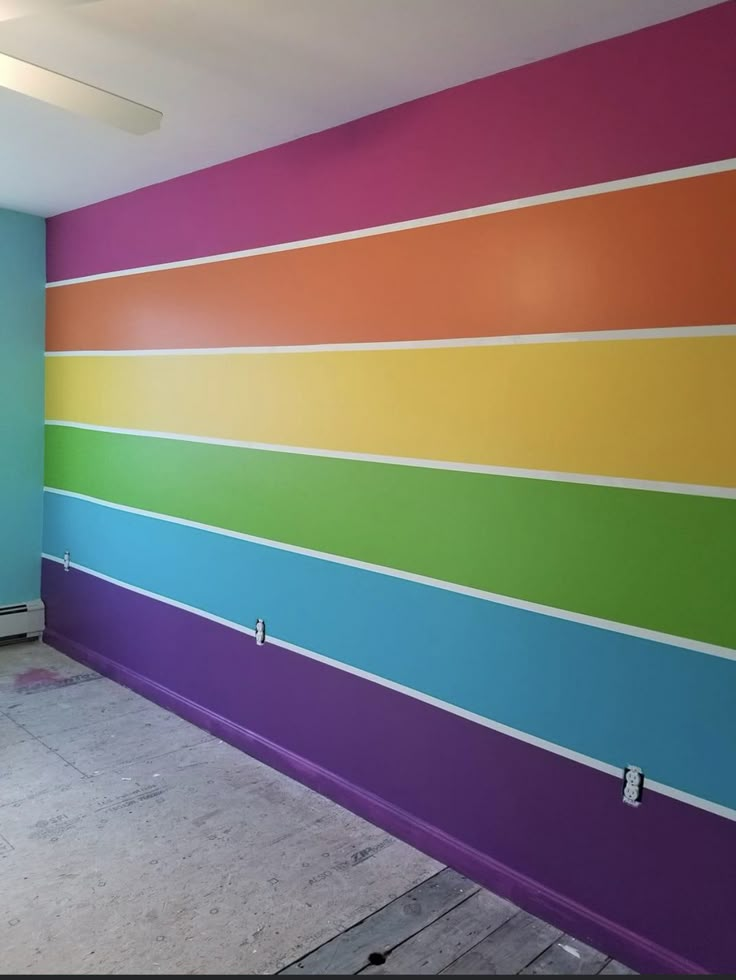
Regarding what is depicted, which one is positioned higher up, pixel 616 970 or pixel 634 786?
pixel 634 786

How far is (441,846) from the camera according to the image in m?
2.65

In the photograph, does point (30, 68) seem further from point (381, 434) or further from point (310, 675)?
point (310, 675)

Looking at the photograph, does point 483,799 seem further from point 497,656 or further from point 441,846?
point 497,656

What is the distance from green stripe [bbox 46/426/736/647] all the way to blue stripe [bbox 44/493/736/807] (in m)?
0.08

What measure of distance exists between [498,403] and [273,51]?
1232 millimetres

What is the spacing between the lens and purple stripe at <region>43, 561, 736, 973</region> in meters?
2.10

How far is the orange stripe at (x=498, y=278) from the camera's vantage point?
204 centimetres

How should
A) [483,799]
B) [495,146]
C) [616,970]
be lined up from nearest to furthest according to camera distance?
1. [616,970]
2. [495,146]
3. [483,799]

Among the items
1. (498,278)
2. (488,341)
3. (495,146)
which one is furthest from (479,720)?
(495,146)

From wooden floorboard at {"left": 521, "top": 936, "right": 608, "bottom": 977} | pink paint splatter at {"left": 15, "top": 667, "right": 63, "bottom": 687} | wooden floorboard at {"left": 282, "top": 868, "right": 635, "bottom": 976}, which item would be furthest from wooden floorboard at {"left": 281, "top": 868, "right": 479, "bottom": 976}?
pink paint splatter at {"left": 15, "top": 667, "right": 63, "bottom": 687}

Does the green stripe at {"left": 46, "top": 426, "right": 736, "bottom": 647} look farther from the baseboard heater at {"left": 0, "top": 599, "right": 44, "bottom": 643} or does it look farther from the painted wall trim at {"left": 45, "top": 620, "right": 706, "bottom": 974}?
the baseboard heater at {"left": 0, "top": 599, "right": 44, "bottom": 643}

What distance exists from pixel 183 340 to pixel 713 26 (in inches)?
97.4

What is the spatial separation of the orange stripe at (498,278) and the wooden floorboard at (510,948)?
5.81 ft

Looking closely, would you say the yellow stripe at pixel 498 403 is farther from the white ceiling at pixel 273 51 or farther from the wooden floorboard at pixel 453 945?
the wooden floorboard at pixel 453 945
